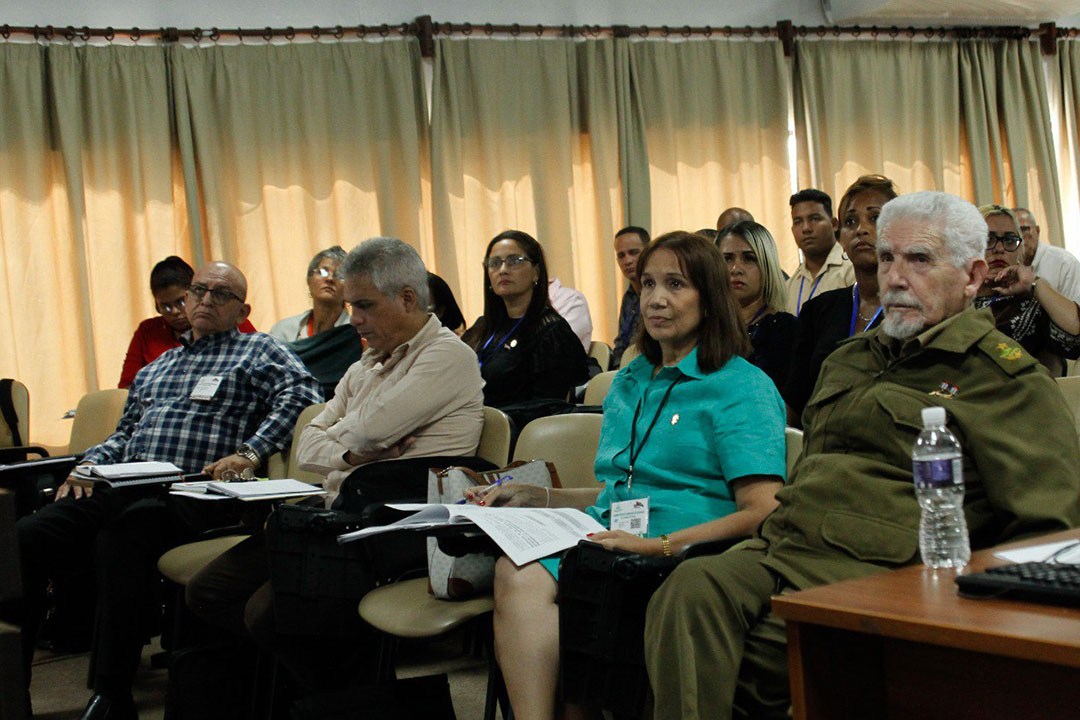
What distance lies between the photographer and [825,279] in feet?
13.5

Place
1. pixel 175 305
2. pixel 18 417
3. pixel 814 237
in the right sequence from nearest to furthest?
pixel 814 237 < pixel 18 417 < pixel 175 305

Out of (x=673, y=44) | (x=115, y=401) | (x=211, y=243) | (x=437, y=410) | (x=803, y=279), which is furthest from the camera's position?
(x=673, y=44)

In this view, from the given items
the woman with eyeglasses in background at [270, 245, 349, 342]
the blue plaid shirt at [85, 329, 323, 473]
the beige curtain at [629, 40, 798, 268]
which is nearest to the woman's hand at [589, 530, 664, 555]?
the blue plaid shirt at [85, 329, 323, 473]

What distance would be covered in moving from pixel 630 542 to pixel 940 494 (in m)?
0.59

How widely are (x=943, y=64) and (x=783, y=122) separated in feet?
3.66

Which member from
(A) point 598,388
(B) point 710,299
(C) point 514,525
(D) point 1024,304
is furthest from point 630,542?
(D) point 1024,304

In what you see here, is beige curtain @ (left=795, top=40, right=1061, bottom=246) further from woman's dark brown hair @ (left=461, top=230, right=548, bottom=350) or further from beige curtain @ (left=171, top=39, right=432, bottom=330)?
woman's dark brown hair @ (left=461, top=230, right=548, bottom=350)

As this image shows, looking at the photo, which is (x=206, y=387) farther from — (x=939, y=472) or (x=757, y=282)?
(x=939, y=472)

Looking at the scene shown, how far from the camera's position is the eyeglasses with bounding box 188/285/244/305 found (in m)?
3.69

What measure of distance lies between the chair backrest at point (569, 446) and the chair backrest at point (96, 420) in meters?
2.08

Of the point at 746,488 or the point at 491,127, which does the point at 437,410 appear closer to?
the point at 746,488

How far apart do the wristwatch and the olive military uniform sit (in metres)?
1.94

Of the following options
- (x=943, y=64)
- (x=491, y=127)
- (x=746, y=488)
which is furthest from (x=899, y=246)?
(x=943, y=64)

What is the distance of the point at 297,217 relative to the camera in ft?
19.2
